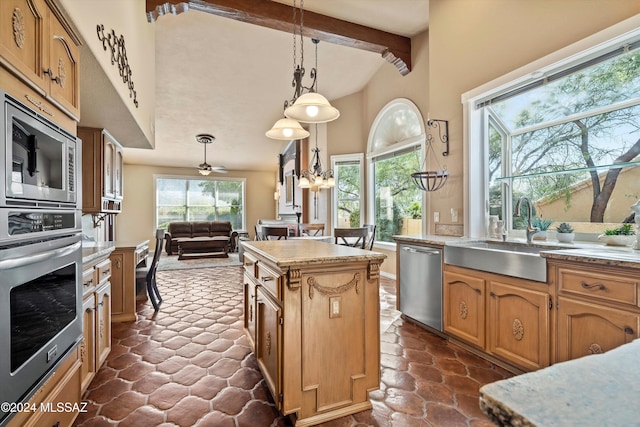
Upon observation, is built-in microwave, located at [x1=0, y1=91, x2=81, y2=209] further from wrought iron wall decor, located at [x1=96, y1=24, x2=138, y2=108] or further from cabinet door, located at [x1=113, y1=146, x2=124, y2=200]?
cabinet door, located at [x1=113, y1=146, x2=124, y2=200]

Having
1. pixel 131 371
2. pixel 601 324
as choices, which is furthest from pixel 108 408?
pixel 601 324

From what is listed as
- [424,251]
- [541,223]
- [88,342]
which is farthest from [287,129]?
[541,223]

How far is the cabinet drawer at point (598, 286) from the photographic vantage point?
1562mm

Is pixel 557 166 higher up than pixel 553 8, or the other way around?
pixel 553 8

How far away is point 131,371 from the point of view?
227 cm

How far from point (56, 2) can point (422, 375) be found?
2943 millimetres

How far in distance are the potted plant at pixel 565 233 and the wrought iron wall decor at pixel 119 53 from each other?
344 centimetres

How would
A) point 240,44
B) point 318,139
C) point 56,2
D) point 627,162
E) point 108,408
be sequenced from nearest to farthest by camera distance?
1. point 56,2
2. point 108,408
3. point 627,162
4. point 240,44
5. point 318,139

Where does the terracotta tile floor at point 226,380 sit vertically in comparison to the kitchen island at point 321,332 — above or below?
below

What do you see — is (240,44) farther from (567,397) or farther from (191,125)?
(567,397)

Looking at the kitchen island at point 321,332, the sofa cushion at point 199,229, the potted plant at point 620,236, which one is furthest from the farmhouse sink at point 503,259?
the sofa cushion at point 199,229

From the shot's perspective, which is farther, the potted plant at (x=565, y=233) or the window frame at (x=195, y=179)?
the window frame at (x=195, y=179)

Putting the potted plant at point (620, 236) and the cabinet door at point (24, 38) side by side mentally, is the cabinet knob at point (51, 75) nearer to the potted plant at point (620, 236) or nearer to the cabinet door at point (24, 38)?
the cabinet door at point (24, 38)

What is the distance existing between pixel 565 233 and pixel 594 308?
82 cm
